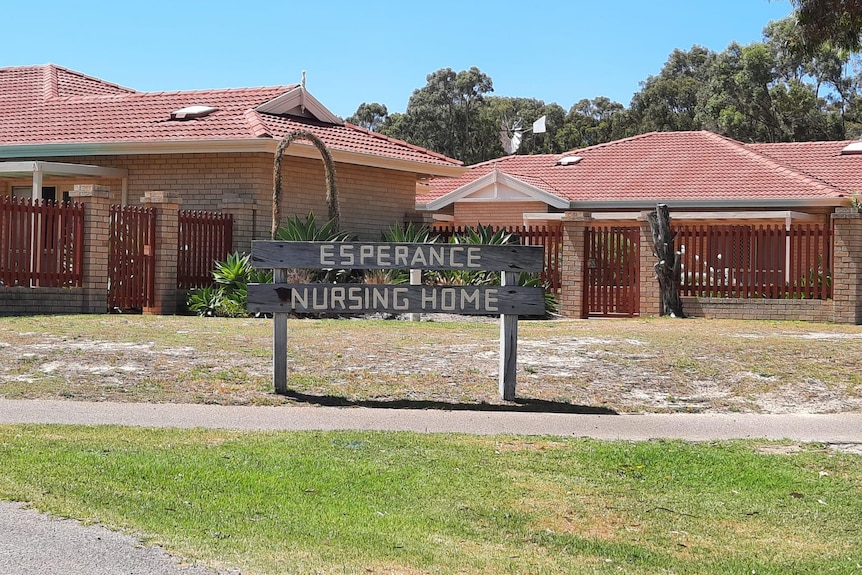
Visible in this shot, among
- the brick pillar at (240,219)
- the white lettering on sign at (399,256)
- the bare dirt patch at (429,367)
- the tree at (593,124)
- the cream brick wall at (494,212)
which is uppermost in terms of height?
the tree at (593,124)

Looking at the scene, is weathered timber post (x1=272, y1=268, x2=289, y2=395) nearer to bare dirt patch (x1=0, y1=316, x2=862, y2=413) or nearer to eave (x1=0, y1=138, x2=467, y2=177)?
bare dirt patch (x1=0, y1=316, x2=862, y2=413)

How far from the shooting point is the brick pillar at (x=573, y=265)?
71.7ft

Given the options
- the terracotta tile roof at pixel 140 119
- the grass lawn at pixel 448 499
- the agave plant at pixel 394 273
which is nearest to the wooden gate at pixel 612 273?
the agave plant at pixel 394 273

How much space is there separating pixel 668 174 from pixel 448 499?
25.8 metres

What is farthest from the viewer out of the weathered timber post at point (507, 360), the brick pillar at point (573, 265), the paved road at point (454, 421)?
the brick pillar at point (573, 265)

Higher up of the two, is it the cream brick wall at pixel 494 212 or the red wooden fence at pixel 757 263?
the cream brick wall at pixel 494 212

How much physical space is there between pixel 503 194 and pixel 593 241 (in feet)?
32.2

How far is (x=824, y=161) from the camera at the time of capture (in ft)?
107

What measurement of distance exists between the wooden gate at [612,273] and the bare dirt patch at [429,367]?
535 cm

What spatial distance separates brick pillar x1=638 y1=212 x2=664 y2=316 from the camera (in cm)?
2133

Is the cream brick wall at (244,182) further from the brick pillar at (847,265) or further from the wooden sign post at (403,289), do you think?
the wooden sign post at (403,289)

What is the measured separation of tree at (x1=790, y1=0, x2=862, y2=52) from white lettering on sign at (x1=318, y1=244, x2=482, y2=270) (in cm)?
880

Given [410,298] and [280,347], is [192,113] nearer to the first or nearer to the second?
[280,347]

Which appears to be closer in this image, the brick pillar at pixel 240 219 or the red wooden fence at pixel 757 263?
the red wooden fence at pixel 757 263
